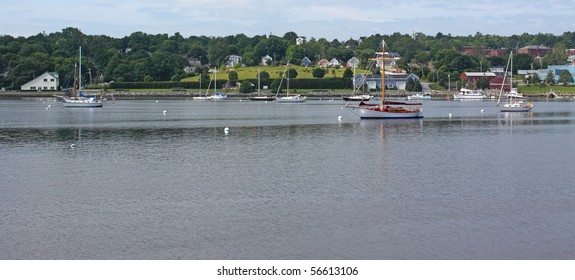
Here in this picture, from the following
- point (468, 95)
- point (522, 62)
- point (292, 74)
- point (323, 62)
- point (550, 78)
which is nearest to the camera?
point (468, 95)

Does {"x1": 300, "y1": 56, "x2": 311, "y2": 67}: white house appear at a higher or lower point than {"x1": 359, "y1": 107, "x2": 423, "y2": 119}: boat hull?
higher

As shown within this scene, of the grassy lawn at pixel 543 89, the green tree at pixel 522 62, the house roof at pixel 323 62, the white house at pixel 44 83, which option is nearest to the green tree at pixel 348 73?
the house roof at pixel 323 62

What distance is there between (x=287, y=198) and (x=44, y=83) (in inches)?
5272

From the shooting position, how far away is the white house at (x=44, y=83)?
494 feet

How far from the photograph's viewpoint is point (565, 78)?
558ft

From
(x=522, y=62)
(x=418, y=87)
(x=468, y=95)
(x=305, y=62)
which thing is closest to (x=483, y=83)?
(x=418, y=87)

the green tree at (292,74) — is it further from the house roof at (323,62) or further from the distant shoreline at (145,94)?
the house roof at (323,62)

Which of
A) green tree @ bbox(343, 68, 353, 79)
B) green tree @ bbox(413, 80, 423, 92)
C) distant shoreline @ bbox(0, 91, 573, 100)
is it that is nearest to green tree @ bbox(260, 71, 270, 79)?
distant shoreline @ bbox(0, 91, 573, 100)

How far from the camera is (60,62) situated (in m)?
160

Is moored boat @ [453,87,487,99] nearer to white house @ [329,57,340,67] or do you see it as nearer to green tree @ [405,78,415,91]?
green tree @ [405,78,415,91]

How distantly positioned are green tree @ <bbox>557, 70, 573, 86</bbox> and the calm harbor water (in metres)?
127

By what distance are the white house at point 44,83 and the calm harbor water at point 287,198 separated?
10417cm

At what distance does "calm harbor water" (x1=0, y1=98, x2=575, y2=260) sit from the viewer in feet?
67.2

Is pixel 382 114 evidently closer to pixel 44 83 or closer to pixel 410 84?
pixel 410 84
